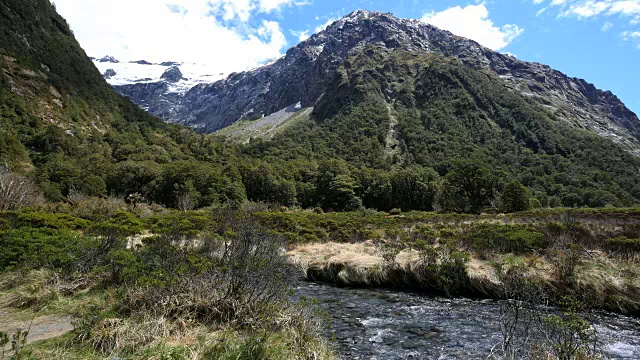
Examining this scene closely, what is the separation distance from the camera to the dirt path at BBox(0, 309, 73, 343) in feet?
23.8

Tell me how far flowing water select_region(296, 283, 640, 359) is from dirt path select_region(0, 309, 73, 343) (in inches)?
238

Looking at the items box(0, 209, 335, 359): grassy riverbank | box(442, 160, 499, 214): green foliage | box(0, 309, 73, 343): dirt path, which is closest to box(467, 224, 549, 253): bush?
box(0, 209, 335, 359): grassy riverbank

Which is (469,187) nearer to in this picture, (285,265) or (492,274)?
(492,274)

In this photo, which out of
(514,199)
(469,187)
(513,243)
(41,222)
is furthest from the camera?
(469,187)

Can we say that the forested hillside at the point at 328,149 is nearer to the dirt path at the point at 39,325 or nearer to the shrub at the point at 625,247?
the shrub at the point at 625,247

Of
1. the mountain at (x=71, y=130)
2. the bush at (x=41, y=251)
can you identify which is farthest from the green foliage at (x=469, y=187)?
the bush at (x=41, y=251)

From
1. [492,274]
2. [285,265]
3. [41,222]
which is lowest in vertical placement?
[41,222]

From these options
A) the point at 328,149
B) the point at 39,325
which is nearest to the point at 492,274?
the point at 39,325

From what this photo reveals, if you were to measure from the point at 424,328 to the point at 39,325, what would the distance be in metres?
10.3

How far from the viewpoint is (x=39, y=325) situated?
7953 millimetres

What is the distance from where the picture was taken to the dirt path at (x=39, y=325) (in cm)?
725

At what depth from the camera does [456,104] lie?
171 meters

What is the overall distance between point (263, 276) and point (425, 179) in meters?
82.1

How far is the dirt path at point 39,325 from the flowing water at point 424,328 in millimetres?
6057
